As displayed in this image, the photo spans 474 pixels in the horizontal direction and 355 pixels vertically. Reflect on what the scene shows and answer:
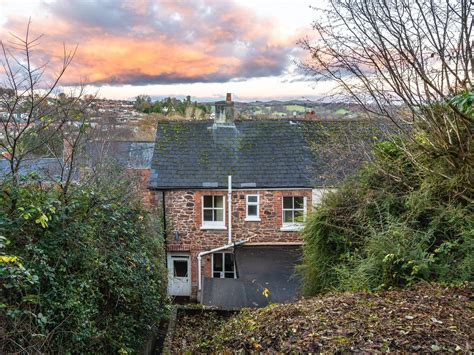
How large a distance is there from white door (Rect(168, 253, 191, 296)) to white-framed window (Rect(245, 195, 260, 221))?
2.95 meters

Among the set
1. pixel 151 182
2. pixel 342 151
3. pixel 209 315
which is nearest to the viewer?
pixel 209 315

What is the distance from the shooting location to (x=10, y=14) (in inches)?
231

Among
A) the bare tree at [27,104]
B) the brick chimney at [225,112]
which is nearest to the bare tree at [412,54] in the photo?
the bare tree at [27,104]

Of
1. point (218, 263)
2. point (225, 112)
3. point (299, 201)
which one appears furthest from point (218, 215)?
point (225, 112)

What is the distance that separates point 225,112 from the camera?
1530 cm

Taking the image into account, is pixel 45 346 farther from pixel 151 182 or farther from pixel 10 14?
pixel 151 182

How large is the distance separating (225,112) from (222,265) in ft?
21.3

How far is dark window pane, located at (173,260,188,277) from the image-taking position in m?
14.1

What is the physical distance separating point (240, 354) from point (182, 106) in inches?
1076

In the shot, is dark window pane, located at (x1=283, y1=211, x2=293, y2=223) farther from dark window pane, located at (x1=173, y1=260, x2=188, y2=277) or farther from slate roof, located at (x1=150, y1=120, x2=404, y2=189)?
dark window pane, located at (x1=173, y1=260, x2=188, y2=277)

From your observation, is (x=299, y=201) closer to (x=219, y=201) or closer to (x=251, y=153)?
(x=251, y=153)

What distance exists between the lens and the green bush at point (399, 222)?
15.6 feet

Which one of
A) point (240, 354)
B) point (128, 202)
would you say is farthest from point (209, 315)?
point (240, 354)

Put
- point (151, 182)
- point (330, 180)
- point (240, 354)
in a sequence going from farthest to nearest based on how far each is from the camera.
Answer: point (151, 182) < point (330, 180) < point (240, 354)
